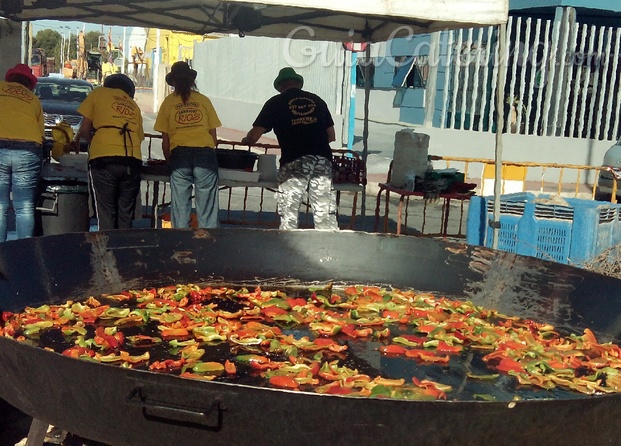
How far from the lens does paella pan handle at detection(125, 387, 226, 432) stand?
266cm

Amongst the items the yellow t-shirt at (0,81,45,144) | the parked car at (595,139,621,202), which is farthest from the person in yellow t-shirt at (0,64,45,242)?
the parked car at (595,139,621,202)

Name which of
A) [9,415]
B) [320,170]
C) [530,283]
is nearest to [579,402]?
[530,283]

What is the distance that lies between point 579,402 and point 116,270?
A: 3.44 meters

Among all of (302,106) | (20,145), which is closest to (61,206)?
(20,145)

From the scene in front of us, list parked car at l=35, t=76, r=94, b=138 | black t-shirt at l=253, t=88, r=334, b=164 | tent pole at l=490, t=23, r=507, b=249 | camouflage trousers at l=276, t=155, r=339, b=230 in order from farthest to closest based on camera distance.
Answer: parked car at l=35, t=76, r=94, b=138 → camouflage trousers at l=276, t=155, r=339, b=230 → black t-shirt at l=253, t=88, r=334, b=164 → tent pole at l=490, t=23, r=507, b=249

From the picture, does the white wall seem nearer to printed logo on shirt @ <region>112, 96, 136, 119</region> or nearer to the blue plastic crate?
the blue plastic crate

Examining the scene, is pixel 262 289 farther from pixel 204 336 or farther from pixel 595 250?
pixel 595 250

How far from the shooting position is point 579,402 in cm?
270

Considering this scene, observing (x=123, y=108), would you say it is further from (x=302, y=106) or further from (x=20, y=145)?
(x=302, y=106)

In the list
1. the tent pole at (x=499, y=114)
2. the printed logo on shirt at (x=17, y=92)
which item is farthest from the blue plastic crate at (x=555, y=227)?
the printed logo on shirt at (x=17, y=92)

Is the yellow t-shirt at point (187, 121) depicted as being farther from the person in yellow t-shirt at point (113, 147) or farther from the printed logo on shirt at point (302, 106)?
the printed logo on shirt at point (302, 106)

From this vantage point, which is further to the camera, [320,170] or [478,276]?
[320,170]

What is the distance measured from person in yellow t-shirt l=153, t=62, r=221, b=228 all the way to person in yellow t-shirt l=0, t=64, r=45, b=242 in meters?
1.16

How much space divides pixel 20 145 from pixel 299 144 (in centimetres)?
264
